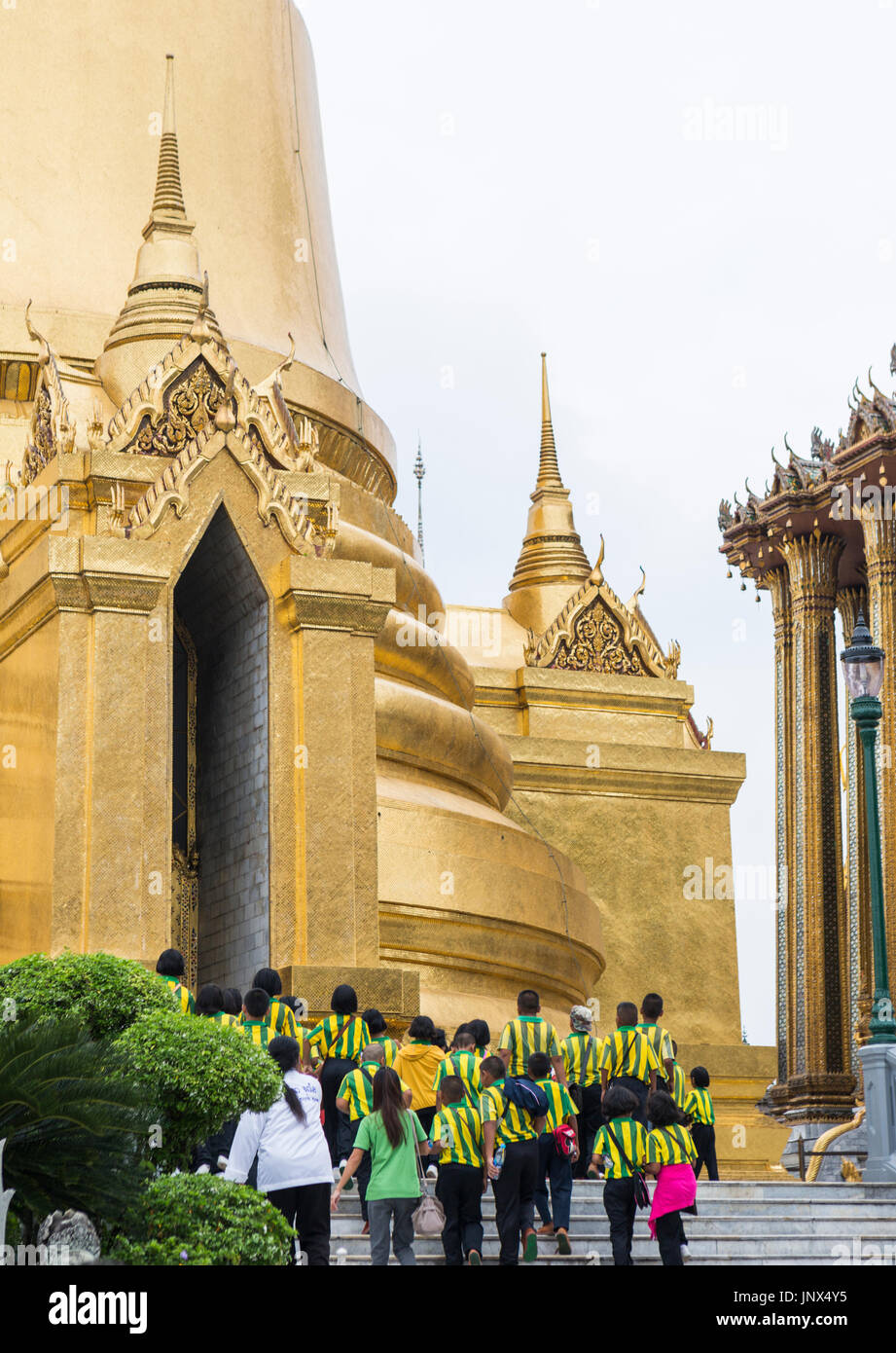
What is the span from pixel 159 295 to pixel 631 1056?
25.1 ft

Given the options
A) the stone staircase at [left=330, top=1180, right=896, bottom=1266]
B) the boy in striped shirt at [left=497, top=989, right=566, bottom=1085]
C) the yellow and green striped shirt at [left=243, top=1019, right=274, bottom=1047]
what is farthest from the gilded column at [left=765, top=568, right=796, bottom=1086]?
the yellow and green striped shirt at [left=243, top=1019, right=274, bottom=1047]

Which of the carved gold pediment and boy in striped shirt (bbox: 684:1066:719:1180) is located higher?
the carved gold pediment

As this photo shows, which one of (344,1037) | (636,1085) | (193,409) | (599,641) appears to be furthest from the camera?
(599,641)

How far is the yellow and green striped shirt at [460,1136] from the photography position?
9.92m

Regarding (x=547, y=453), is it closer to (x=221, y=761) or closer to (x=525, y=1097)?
(x=221, y=761)

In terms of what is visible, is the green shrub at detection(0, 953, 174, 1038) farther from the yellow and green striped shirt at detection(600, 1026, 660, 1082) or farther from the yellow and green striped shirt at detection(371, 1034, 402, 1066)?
the yellow and green striped shirt at detection(600, 1026, 660, 1082)

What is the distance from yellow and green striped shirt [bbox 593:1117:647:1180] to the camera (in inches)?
392

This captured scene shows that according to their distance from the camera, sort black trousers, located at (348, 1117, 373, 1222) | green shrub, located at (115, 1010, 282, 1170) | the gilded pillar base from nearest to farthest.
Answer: green shrub, located at (115, 1010, 282, 1170)
black trousers, located at (348, 1117, 373, 1222)
the gilded pillar base

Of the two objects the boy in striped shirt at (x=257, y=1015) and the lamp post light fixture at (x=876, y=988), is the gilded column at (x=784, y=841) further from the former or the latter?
the boy in striped shirt at (x=257, y=1015)

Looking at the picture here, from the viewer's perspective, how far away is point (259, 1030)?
10.5 meters

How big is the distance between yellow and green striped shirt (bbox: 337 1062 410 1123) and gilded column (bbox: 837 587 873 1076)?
1883 centimetres

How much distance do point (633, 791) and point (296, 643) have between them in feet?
32.5

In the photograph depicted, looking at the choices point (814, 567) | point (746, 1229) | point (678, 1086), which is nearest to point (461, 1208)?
point (746, 1229)
